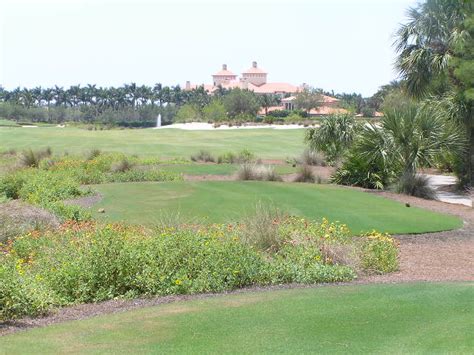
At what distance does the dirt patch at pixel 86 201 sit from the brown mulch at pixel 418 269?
8.81 m

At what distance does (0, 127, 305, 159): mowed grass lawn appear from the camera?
5355 centimetres

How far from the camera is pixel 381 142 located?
28.2 m

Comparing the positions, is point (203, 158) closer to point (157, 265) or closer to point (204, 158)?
point (204, 158)

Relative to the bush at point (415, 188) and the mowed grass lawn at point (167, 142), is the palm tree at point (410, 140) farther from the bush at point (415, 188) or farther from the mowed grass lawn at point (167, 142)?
the mowed grass lawn at point (167, 142)

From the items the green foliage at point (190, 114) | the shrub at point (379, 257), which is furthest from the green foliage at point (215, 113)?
the shrub at point (379, 257)

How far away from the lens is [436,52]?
3244cm

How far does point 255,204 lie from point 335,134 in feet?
58.3

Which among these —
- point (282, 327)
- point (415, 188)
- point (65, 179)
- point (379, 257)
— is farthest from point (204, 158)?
point (282, 327)

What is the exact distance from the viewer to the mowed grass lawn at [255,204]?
18.5 m

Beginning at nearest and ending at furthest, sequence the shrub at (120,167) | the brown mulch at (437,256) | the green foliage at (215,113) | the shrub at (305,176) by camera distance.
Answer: the brown mulch at (437,256) → the shrub at (305,176) → the shrub at (120,167) → the green foliage at (215,113)

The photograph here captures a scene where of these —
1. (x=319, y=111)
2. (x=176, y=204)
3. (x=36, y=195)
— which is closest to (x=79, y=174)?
(x=36, y=195)

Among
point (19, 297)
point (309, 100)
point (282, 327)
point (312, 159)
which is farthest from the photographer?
point (309, 100)

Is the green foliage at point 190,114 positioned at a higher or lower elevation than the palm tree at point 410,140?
lower

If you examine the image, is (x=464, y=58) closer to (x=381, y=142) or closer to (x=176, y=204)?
(x=381, y=142)
